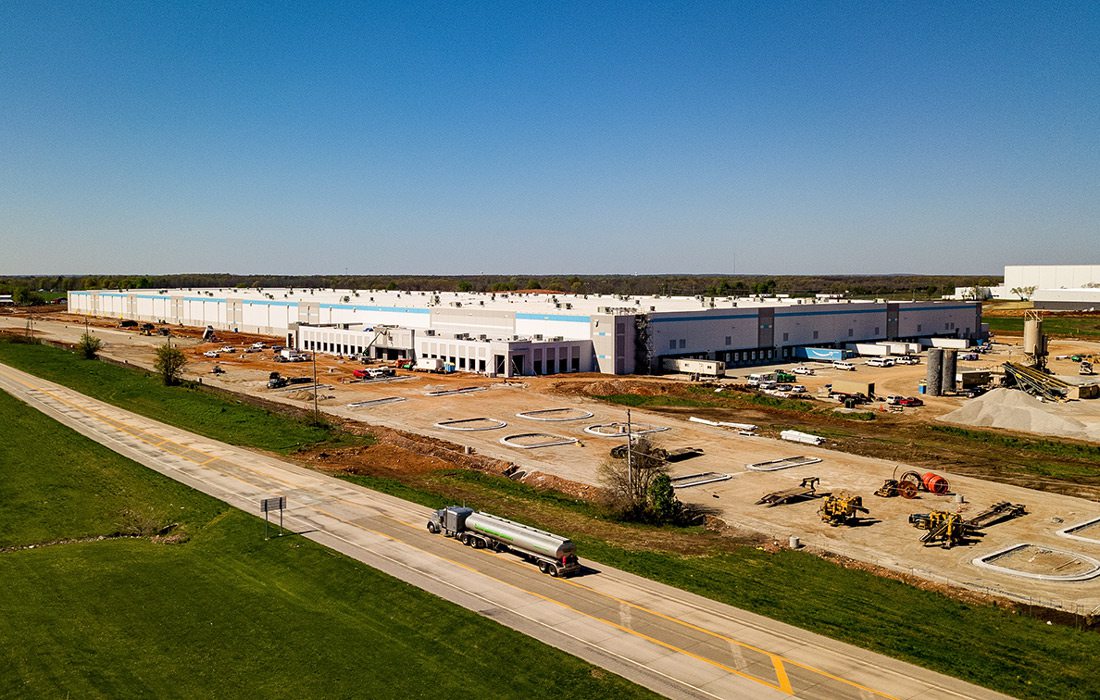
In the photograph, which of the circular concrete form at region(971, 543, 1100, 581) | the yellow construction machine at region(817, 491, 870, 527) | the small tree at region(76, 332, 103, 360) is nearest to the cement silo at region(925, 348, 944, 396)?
the yellow construction machine at region(817, 491, 870, 527)

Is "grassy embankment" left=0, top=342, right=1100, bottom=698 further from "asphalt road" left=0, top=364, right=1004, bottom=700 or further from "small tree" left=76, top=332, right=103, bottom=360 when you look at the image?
"small tree" left=76, top=332, right=103, bottom=360

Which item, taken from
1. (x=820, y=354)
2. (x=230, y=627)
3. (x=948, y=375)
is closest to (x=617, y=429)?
(x=948, y=375)

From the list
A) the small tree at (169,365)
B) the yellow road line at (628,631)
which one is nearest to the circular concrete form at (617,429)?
the yellow road line at (628,631)

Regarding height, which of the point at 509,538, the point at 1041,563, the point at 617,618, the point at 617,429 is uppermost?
the point at 509,538

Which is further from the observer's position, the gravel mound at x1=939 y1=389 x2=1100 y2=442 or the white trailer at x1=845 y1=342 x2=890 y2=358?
the white trailer at x1=845 y1=342 x2=890 y2=358

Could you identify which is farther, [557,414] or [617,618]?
[557,414]

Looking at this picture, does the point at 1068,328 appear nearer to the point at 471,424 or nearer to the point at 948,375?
the point at 948,375

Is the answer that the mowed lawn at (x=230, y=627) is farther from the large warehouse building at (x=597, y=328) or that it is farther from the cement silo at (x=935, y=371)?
the cement silo at (x=935, y=371)
